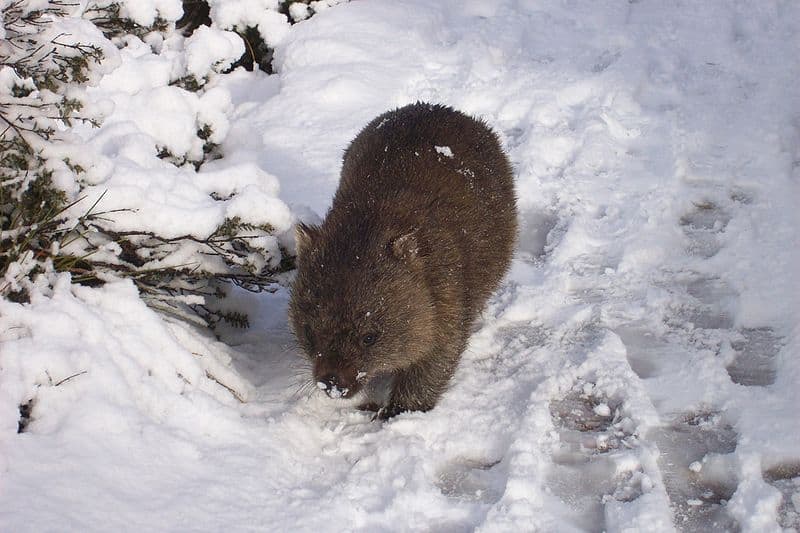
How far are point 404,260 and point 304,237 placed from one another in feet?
1.78

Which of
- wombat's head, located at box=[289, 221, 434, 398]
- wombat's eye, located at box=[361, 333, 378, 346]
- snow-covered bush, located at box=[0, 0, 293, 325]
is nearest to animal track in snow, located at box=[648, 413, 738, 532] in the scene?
wombat's head, located at box=[289, 221, 434, 398]

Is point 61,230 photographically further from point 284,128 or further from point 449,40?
point 449,40

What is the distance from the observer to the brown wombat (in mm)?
3982

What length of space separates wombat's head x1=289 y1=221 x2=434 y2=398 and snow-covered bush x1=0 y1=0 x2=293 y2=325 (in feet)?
1.50

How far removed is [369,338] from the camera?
13.1 ft

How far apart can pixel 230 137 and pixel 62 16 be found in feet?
5.03

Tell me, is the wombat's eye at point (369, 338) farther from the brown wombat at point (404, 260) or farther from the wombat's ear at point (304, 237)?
the wombat's ear at point (304, 237)

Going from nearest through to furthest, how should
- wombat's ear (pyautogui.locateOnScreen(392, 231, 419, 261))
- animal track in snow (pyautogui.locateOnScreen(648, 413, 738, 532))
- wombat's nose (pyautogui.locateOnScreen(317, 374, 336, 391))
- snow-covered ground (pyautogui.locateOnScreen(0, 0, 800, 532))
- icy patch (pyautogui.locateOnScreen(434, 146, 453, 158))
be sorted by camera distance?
1. snow-covered ground (pyautogui.locateOnScreen(0, 0, 800, 532))
2. animal track in snow (pyautogui.locateOnScreen(648, 413, 738, 532))
3. wombat's nose (pyautogui.locateOnScreen(317, 374, 336, 391))
4. wombat's ear (pyautogui.locateOnScreen(392, 231, 419, 261))
5. icy patch (pyautogui.locateOnScreen(434, 146, 453, 158))

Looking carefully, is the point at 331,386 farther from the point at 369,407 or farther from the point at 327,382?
the point at 369,407

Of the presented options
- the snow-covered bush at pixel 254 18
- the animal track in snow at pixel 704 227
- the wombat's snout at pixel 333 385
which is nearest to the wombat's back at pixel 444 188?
the wombat's snout at pixel 333 385

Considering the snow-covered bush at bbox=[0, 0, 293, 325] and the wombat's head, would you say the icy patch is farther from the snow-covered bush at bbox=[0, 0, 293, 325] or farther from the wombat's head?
the snow-covered bush at bbox=[0, 0, 293, 325]

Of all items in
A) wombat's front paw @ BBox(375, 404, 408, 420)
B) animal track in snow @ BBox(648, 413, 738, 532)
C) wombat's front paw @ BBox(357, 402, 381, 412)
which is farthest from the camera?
wombat's front paw @ BBox(357, 402, 381, 412)

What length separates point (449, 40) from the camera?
8195mm

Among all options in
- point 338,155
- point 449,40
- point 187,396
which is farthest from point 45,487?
point 449,40
